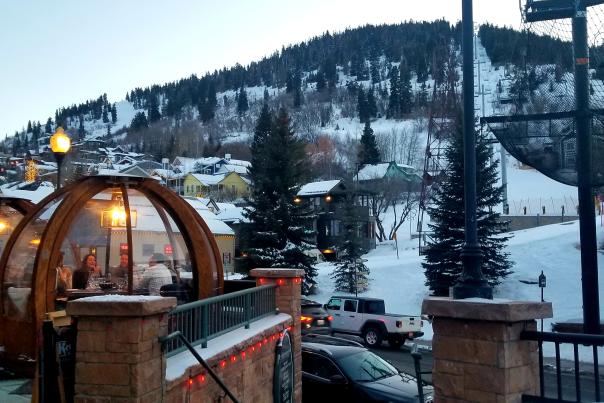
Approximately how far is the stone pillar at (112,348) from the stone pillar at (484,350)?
251cm

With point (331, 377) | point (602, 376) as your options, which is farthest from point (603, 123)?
point (331, 377)

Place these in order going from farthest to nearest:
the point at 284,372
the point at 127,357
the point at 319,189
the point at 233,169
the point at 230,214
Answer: the point at 233,169 < the point at 230,214 < the point at 319,189 < the point at 284,372 < the point at 127,357

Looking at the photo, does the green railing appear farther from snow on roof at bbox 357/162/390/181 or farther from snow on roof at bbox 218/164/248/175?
snow on roof at bbox 218/164/248/175

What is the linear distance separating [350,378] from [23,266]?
577 cm

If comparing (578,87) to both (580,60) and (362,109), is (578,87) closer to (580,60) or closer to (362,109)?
(580,60)

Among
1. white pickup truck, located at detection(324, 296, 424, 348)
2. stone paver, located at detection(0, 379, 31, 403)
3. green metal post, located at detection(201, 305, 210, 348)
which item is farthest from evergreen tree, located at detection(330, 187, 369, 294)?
stone paver, located at detection(0, 379, 31, 403)

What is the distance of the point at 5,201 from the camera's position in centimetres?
1018

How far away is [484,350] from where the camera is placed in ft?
15.8

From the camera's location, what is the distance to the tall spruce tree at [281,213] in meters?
30.2

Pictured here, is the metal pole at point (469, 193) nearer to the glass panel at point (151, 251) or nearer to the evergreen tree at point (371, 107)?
the glass panel at point (151, 251)

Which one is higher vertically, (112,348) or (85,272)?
(85,272)

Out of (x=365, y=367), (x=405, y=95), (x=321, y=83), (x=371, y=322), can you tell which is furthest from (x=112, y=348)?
(x=321, y=83)

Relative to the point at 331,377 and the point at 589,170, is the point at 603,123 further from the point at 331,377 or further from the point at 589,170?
the point at 331,377

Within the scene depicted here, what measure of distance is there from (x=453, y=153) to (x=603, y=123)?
14257 mm
